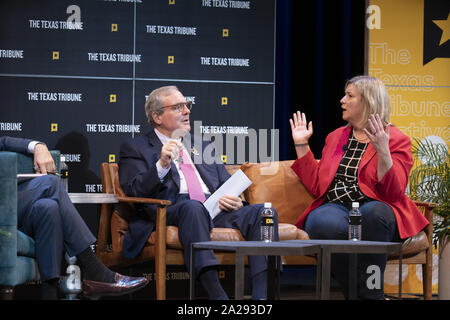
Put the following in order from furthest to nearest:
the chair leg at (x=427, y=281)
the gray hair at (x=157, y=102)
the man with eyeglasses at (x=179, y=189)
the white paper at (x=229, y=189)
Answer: the gray hair at (x=157, y=102) < the chair leg at (x=427, y=281) < the white paper at (x=229, y=189) < the man with eyeglasses at (x=179, y=189)

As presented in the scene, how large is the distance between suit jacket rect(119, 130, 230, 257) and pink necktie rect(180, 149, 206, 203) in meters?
0.06

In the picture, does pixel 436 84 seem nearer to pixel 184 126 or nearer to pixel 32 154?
pixel 184 126

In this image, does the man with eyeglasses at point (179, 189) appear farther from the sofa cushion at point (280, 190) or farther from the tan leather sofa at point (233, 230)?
the sofa cushion at point (280, 190)

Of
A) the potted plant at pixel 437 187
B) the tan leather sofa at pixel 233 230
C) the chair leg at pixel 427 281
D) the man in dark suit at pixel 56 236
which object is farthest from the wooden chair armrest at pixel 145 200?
the potted plant at pixel 437 187

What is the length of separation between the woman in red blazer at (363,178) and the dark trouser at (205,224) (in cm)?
41

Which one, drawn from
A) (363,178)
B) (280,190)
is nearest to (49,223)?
(280,190)

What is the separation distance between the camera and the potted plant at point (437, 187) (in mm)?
4422

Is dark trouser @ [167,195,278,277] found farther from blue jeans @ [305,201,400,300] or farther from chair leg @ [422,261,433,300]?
chair leg @ [422,261,433,300]

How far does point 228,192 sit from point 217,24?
1.79m

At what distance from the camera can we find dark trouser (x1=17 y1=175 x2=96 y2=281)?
10.5 ft

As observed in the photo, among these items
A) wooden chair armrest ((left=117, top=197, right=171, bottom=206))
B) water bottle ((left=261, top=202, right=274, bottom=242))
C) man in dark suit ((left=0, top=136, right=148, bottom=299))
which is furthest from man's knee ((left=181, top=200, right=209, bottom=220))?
man in dark suit ((left=0, top=136, right=148, bottom=299))

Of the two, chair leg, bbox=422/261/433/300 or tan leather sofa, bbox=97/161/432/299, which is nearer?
tan leather sofa, bbox=97/161/432/299
